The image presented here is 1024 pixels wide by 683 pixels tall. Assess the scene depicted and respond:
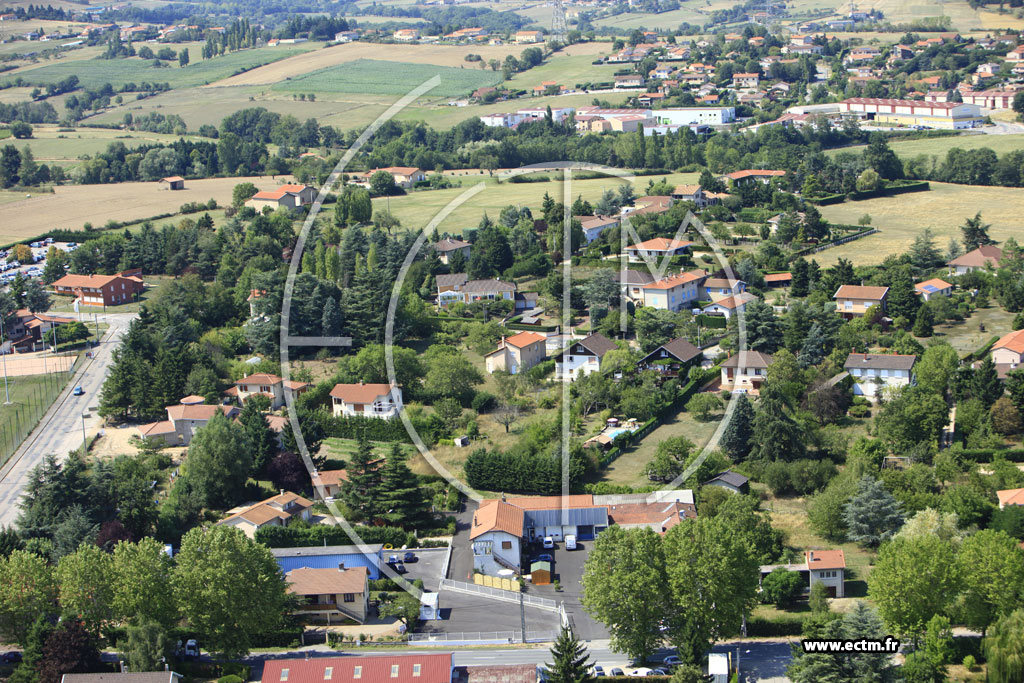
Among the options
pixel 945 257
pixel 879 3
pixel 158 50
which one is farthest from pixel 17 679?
pixel 879 3

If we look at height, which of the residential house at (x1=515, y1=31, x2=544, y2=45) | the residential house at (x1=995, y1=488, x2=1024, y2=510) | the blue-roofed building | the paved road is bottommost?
the paved road

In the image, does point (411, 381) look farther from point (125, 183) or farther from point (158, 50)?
point (158, 50)

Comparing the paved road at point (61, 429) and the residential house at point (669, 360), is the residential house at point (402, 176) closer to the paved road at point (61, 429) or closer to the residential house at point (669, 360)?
the paved road at point (61, 429)

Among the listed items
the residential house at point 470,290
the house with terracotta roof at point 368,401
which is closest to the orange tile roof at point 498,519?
the house with terracotta roof at point 368,401

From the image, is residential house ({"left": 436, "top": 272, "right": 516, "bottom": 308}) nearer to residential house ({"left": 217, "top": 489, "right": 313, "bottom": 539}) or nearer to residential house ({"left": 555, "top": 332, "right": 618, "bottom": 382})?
residential house ({"left": 555, "top": 332, "right": 618, "bottom": 382})

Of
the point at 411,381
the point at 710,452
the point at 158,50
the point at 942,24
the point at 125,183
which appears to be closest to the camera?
the point at 710,452

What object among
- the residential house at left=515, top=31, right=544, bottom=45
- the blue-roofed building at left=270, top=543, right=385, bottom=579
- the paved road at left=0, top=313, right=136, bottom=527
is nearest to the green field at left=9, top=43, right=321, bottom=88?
the residential house at left=515, top=31, right=544, bottom=45
